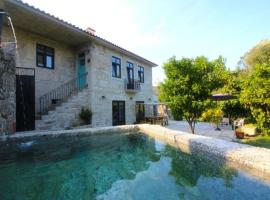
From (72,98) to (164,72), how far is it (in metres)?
5.74

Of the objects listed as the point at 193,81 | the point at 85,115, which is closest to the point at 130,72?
the point at 85,115

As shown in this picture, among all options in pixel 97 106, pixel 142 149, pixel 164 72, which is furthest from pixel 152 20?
pixel 142 149

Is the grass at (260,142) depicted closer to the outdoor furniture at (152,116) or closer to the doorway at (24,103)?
the outdoor furniture at (152,116)

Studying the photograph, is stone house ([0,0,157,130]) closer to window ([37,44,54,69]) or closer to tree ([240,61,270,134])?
window ([37,44,54,69])

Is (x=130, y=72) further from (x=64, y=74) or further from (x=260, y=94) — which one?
(x=260, y=94)

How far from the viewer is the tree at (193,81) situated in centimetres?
900

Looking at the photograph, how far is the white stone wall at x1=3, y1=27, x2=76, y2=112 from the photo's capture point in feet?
37.4

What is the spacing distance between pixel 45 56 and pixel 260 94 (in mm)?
11618

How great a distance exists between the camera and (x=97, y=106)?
14.1 metres

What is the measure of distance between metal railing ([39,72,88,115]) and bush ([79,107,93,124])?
129 centimetres

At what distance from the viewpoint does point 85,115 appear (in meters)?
12.8

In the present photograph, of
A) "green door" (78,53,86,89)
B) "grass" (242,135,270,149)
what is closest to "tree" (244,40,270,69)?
"grass" (242,135,270,149)

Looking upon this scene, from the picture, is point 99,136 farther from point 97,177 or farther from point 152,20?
A: point 152,20

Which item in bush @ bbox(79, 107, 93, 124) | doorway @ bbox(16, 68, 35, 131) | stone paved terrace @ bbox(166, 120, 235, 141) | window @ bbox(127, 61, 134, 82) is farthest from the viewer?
window @ bbox(127, 61, 134, 82)
